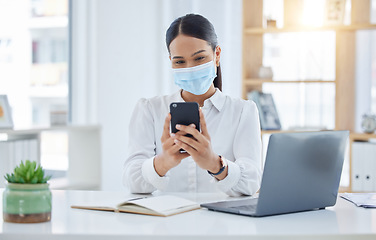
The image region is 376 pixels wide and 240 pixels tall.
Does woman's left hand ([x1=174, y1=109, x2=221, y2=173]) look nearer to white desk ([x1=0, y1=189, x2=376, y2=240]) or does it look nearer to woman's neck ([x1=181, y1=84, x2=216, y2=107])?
white desk ([x1=0, y1=189, x2=376, y2=240])

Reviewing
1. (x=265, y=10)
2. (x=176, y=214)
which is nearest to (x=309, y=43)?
Result: (x=265, y=10)

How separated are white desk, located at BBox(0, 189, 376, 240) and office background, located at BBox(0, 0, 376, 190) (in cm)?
260

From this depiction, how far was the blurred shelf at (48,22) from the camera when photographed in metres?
4.25

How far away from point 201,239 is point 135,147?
35.7 inches

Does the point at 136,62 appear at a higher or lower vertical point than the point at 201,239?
higher

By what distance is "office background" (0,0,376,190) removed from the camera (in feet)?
A: 13.7

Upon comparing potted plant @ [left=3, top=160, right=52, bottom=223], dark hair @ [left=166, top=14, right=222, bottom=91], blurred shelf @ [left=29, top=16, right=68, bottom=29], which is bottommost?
potted plant @ [left=3, top=160, right=52, bottom=223]

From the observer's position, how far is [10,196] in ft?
4.56

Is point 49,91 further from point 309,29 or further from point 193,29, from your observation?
point 193,29

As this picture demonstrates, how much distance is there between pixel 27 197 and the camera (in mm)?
1376

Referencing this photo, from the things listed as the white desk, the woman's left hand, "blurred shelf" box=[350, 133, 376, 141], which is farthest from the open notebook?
"blurred shelf" box=[350, 133, 376, 141]

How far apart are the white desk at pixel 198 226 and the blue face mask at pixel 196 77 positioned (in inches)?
27.4

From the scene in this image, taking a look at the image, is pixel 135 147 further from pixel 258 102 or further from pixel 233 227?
pixel 258 102

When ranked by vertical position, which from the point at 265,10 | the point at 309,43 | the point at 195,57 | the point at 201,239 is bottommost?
the point at 201,239
